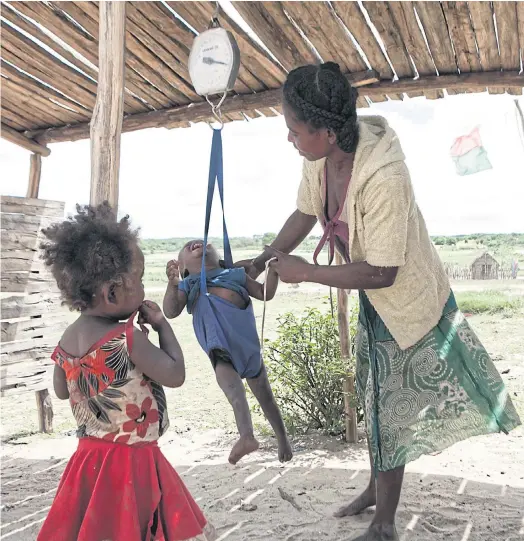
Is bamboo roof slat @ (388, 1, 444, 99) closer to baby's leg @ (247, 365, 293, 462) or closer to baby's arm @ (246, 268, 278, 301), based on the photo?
baby's arm @ (246, 268, 278, 301)

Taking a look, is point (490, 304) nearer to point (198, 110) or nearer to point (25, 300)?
point (25, 300)

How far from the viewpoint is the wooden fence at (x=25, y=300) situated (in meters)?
6.03

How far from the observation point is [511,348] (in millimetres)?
11680

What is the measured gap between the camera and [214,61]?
331 cm

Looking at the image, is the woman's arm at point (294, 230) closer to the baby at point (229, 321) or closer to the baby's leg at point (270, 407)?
the baby at point (229, 321)

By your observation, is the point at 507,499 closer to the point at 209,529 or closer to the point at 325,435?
the point at 325,435

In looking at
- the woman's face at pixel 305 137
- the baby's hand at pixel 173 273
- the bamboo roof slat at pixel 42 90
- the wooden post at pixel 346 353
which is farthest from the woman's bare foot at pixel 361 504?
the bamboo roof slat at pixel 42 90

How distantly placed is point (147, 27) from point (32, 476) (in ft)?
11.6

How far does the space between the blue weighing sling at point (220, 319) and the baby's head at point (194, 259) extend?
0.13m

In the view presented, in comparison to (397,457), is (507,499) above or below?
below

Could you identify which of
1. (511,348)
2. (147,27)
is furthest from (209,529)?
(511,348)

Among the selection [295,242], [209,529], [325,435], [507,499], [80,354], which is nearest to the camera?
[80,354]

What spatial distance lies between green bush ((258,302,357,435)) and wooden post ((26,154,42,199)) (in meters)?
2.91

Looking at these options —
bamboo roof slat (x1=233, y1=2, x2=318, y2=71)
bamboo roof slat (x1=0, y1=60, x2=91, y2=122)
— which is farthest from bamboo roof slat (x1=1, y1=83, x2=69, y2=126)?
bamboo roof slat (x1=233, y1=2, x2=318, y2=71)
